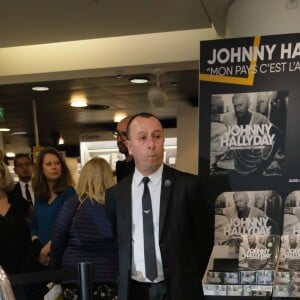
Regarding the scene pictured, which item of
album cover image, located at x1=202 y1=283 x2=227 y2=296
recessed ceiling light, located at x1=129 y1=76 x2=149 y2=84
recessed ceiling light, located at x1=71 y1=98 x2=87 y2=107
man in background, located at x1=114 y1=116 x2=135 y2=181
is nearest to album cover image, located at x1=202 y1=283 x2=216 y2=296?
album cover image, located at x1=202 y1=283 x2=227 y2=296

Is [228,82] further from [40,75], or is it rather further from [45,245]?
[40,75]

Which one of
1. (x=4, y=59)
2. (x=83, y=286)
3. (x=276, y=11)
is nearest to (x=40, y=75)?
(x=4, y=59)

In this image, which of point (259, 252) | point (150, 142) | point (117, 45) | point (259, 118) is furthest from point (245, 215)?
point (117, 45)

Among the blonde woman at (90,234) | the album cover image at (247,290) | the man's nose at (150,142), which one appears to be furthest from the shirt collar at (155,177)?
the album cover image at (247,290)

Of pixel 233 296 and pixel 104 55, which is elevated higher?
pixel 104 55

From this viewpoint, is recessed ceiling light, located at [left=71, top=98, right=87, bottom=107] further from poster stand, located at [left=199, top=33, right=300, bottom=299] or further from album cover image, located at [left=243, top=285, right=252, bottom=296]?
album cover image, located at [left=243, top=285, right=252, bottom=296]

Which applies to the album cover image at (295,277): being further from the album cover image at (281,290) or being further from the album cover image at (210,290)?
the album cover image at (210,290)

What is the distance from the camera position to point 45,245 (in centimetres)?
285

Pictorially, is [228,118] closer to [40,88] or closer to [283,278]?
Answer: [283,278]

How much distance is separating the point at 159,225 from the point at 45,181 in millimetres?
1406

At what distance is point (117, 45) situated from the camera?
4336mm

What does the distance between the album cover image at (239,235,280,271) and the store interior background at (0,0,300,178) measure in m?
1.27

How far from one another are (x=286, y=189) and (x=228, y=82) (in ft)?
2.21

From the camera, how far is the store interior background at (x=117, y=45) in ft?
9.57
